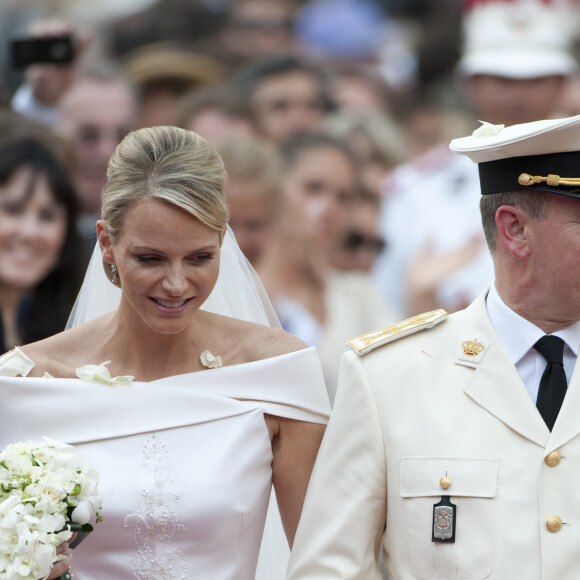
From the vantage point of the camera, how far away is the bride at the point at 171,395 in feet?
12.6

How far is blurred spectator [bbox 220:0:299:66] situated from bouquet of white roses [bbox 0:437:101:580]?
6284 millimetres

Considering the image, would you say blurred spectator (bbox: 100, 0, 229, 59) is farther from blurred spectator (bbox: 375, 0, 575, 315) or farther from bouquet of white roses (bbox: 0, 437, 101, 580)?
bouquet of white roses (bbox: 0, 437, 101, 580)

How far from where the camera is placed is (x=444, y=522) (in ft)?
10.9

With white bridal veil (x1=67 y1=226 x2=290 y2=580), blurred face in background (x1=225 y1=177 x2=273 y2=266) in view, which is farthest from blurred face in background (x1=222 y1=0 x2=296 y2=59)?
white bridal veil (x1=67 y1=226 x2=290 y2=580)

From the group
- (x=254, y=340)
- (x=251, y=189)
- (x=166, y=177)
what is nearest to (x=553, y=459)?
(x=254, y=340)

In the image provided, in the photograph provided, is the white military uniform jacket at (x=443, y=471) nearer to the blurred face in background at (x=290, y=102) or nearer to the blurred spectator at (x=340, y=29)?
the blurred face in background at (x=290, y=102)

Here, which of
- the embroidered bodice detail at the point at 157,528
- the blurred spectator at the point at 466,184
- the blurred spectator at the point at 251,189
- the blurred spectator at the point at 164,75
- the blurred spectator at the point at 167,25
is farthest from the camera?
the blurred spectator at the point at 167,25

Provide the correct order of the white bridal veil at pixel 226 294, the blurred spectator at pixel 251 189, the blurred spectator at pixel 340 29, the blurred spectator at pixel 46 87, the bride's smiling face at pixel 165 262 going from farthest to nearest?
the blurred spectator at pixel 340 29
the blurred spectator at pixel 46 87
the blurred spectator at pixel 251 189
the white bridal veil at pixel 226 294
the bride's smiling face at pixel 165 262

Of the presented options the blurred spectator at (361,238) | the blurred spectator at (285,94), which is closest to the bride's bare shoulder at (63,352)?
the blurred spectator at (361,238)

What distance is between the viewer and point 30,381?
3992 millimetres

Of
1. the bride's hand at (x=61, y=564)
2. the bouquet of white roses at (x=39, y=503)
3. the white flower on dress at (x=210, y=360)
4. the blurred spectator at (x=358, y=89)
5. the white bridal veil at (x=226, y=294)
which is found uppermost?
the blurred spectator at (x=358, y=89)

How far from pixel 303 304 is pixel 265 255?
13.5 inches

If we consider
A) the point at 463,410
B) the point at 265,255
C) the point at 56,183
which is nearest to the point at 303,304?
the point at 265,255

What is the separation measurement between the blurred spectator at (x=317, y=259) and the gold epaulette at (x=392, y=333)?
360cm
